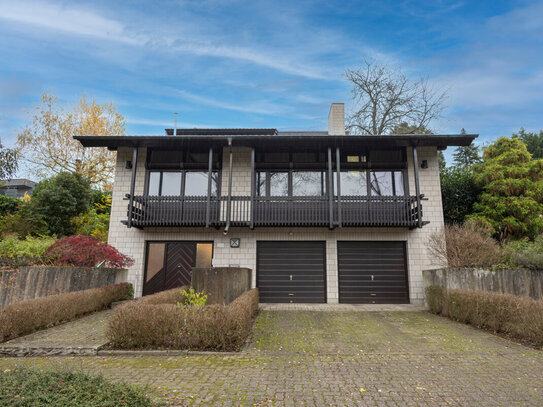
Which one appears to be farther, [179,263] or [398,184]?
[398,184]

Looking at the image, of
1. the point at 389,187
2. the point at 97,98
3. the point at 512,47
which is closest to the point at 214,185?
the point at 389,187

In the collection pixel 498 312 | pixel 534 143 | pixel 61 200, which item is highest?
pixel 534 143

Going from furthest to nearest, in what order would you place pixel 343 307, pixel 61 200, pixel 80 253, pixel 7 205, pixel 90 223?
1. pixel 7 205
2. pixel 90 223
3. pixel 61 200
4. pixel 343 307
5. pixel 80 253

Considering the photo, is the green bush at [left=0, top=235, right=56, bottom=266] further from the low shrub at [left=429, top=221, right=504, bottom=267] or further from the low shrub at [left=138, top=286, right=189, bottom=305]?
the low shrub at [left=429, top=221, right=504, bottom=267]

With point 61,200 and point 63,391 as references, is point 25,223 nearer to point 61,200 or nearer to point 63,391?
point 61,200

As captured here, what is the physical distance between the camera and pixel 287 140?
11.9 m

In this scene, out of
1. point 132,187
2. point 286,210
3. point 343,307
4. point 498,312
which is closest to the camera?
point 498,312

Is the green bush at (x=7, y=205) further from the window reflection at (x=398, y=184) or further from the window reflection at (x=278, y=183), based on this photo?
the window reflection at (x=398, y=184)

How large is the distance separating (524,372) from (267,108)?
1970 centimetres

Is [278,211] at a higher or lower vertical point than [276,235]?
higher

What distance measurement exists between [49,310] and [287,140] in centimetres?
895

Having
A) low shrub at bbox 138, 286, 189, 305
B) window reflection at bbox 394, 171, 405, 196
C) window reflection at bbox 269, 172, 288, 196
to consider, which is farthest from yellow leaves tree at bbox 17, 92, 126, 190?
window reflection at bbox 394, 171, 405, 196

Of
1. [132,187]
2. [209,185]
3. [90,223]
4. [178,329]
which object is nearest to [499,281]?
Result: [178,329]

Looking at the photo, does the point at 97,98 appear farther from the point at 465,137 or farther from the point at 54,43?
the point at 465,137
